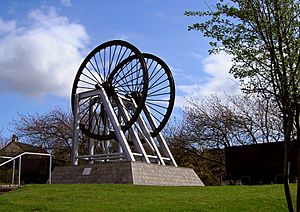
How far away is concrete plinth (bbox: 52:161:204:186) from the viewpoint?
55.8ft

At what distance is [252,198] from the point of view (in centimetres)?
1142

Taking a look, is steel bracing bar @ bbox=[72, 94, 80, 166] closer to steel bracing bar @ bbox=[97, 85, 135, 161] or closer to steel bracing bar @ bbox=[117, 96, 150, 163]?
steel bracing bar @ bbox=[97, 85, 135, 161]

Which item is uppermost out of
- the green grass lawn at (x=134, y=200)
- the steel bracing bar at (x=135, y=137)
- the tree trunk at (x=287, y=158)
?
the steel bracing bar at (x=135, y=137)

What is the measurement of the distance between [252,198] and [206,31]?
549 centimetres

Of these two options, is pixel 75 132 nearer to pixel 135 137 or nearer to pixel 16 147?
pixel 135 137

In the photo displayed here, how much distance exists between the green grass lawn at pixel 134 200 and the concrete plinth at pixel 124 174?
2461 millimetres

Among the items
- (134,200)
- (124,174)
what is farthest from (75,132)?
(134,200)

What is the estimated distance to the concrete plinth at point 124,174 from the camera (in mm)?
17000

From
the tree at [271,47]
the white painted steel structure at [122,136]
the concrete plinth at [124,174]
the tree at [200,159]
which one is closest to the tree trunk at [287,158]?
the tree at [271,47]

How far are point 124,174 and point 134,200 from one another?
5.02 meters

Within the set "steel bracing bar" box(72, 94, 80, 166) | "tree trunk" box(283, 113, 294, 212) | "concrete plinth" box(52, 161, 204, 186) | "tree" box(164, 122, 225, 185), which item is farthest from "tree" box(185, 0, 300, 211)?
"tree" box(164, 122, 225, 185)

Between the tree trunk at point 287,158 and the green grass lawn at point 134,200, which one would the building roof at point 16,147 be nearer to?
the green grass lawn at point 134,200

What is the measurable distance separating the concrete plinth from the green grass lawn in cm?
246

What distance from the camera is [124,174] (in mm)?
17000
